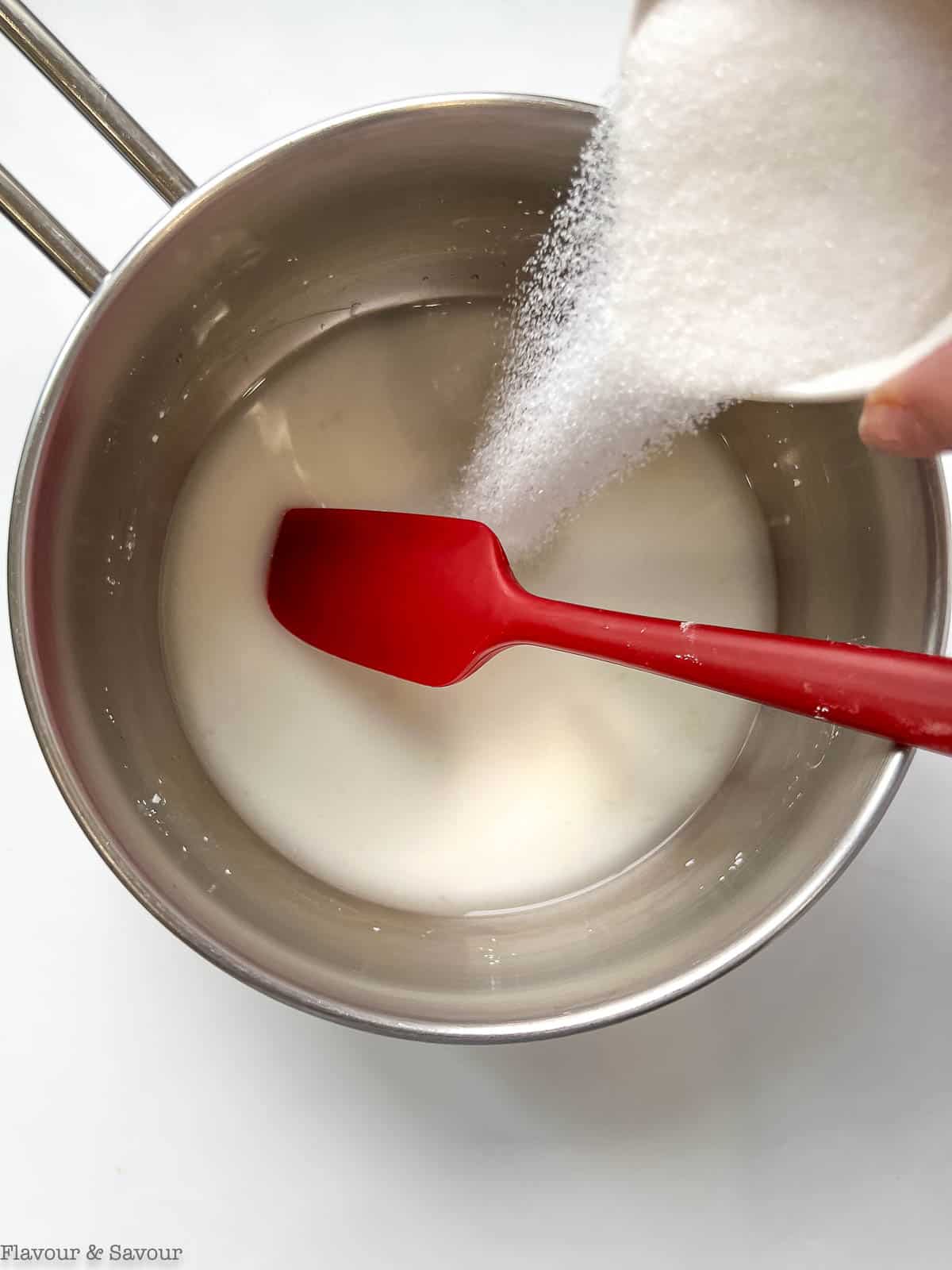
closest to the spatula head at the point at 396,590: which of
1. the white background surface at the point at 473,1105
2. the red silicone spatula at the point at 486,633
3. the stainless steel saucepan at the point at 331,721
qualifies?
the red silicone spatula at the point at 486,633

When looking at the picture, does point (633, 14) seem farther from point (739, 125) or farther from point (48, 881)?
point (48, 881)

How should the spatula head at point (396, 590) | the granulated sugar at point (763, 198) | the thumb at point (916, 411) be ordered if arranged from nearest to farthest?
the thumb at point (916, 411) < the granulated sugar at point (763, 198) < the spatula head at point (396, 590)

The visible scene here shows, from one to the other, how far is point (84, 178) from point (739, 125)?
1.84 ft

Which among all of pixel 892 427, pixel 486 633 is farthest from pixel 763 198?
pixel 486 633

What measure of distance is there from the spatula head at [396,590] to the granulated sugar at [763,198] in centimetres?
17

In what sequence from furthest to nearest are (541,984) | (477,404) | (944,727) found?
(477,404) → (541,984) → (944,727)

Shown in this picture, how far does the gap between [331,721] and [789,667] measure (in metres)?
0.40

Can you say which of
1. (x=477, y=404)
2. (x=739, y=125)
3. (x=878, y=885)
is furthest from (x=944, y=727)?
(x=477, y=404)

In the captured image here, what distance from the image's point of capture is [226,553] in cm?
84

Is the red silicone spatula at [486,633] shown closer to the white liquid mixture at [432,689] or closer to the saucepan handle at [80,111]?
the white liquid mixture at [432,689]

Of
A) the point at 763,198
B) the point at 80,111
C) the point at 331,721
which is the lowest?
the point at 331,721

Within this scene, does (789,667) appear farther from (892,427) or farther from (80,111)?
(80,111)

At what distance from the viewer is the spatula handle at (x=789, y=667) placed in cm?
57

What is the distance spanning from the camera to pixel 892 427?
1.69 feet
